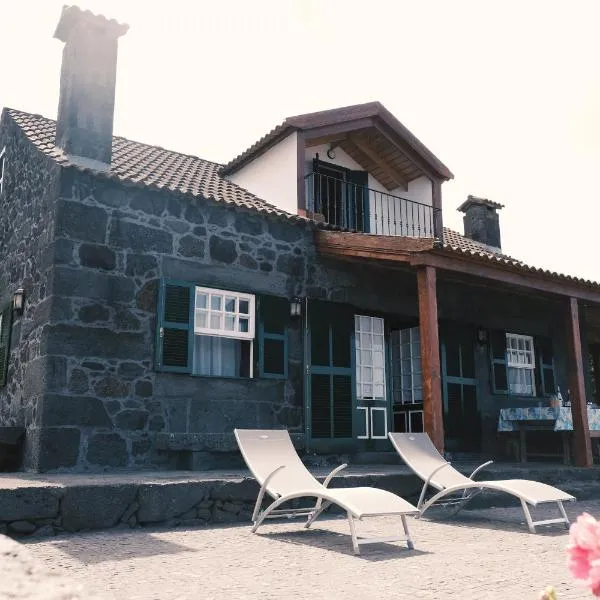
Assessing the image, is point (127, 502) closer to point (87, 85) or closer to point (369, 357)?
point (369, 357)

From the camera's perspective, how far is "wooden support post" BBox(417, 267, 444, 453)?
7.38 m

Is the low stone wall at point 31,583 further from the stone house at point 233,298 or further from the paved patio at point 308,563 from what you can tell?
the stone house at point 233,298

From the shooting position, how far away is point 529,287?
8.88 meters

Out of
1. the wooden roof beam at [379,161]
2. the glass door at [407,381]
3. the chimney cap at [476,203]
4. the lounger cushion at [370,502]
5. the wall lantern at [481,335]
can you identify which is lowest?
the lounger cushion at [370,502]

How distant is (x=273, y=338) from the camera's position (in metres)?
8.43

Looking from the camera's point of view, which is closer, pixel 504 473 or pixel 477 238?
pixel 504 473

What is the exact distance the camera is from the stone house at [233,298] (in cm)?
720

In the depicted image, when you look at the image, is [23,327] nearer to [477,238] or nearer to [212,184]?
[212,184]

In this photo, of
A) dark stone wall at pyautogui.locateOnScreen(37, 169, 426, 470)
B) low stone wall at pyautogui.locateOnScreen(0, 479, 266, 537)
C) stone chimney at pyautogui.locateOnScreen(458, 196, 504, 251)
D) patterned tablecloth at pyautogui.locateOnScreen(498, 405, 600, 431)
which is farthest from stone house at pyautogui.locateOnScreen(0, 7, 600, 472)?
stone chimney at pyautogui.locateOnScreen(458, 196, 504, 251)

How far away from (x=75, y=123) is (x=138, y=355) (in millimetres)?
3107

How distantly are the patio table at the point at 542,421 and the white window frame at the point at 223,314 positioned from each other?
13.9ft

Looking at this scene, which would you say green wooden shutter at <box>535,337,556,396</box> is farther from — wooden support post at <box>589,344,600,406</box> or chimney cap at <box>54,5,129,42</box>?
chimney cap at <box>54,5,129,42</box>

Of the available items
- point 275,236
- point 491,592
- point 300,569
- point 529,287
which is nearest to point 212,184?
point 275,236

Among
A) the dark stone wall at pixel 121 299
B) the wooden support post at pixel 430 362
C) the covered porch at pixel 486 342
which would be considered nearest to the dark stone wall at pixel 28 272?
the dark stone wall at pixel 121 299
